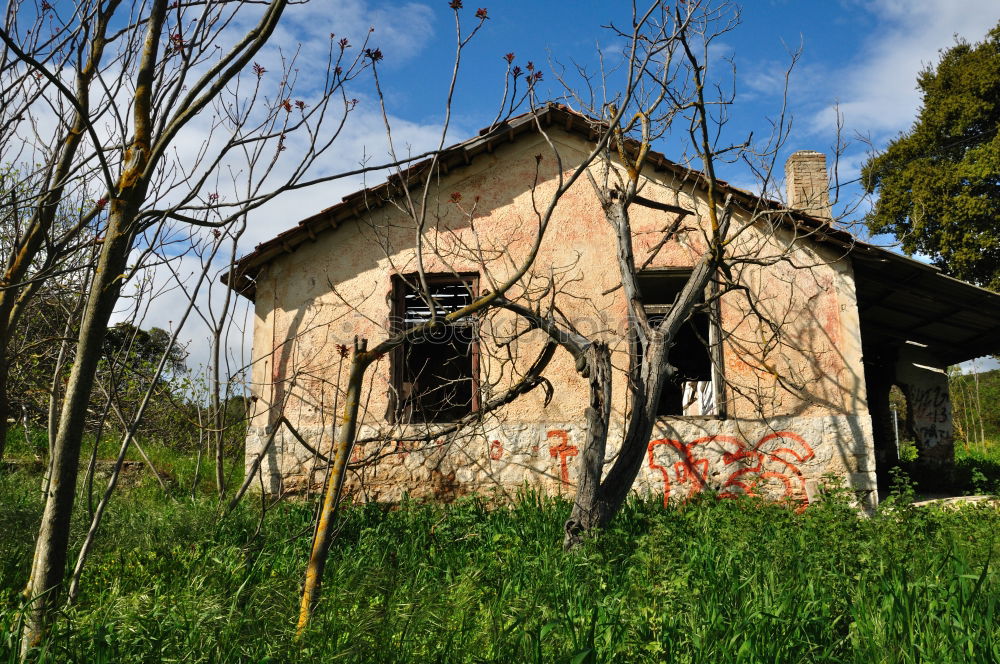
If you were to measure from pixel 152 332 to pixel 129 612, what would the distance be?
45.3 ft

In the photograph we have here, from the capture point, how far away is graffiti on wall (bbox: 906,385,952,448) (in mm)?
12586

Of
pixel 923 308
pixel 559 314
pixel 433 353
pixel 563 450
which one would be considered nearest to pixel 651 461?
pixel 563 450

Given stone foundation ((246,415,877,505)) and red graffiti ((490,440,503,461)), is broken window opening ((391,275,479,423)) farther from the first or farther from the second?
stone foundation ((246,415,877,505))

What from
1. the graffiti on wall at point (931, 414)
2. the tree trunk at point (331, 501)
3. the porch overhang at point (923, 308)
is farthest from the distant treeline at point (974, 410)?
the tree trunk at point (331, 501)

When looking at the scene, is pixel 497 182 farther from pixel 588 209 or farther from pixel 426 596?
pixel 426 596

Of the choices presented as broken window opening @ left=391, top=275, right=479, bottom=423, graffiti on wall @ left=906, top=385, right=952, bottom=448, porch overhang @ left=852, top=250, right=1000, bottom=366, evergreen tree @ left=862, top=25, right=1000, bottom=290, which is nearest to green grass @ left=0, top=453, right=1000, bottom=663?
broken window opening @ left=391, top=275, right=479, bottom=423

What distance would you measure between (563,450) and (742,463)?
197cm

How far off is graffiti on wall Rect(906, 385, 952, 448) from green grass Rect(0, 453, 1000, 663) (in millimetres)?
6308

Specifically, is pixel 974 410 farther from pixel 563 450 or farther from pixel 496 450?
pixel 496 450

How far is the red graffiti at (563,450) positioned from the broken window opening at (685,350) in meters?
1.18

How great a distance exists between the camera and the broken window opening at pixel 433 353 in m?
7.53

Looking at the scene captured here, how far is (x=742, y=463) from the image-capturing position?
774 cm

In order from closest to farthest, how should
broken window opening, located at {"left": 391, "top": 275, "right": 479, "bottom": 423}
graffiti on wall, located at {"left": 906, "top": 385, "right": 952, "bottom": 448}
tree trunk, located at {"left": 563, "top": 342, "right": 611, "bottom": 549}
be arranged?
tree trunk, located at {"left": 563, "top": 342, "right": 611, "bottom": 549} → broken window opening, located at {"left": 391, "top": 275, "right": 479, "bottom": 423} → graffiti on wall, located at {"left": 906, "top": 385, "right": 952, "bottom": 448}

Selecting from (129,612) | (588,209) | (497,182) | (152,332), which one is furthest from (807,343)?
(152,332)
